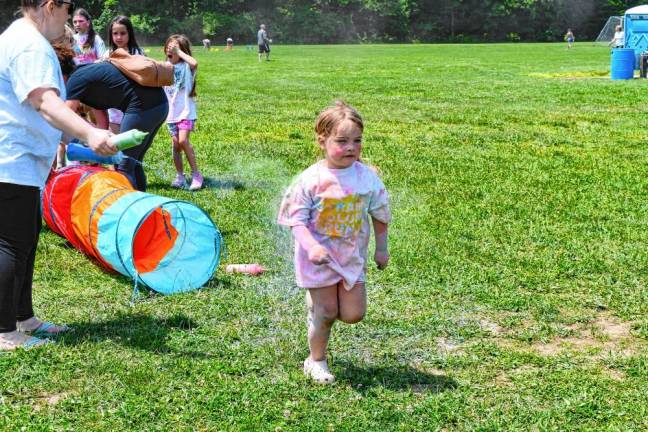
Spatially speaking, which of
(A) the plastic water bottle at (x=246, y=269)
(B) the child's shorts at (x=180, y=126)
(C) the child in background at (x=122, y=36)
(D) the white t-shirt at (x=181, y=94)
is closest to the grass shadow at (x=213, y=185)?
(B) the child's shorts at (x=180, y=126)

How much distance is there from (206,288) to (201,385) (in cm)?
150

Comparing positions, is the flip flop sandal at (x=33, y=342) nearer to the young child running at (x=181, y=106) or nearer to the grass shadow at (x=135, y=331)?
the grass shadow at (x=135, y=331)

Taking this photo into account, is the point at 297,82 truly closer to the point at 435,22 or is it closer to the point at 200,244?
the point at 200,244

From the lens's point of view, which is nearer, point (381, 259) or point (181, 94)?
point (381, 259)

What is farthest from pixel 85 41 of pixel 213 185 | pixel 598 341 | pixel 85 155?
pixel 598 341

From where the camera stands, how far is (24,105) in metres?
4.20

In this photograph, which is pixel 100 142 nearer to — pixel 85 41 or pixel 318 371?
pixel 318 371

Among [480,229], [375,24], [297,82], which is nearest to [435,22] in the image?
[375,24]

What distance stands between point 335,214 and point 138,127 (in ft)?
11.2

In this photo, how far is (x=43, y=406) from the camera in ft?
12.7

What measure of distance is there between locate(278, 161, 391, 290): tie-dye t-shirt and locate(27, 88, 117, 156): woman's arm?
895 mm

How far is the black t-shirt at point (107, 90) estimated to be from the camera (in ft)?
22.1

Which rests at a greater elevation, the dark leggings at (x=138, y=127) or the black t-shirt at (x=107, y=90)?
the black t-shirt at (x=107, y=90)

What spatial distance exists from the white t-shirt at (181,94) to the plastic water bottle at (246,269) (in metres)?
3.22
